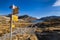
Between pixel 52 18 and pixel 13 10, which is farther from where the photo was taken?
pixel 52 18

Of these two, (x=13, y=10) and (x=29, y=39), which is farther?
(x=29, y=39)

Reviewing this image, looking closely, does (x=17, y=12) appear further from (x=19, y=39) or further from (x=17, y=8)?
(x=19, y=39)

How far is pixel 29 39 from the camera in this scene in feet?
38.3

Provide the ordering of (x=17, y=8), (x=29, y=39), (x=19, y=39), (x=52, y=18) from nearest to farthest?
(x=17, y=8)
(x=19, y=39)
(x=29, y=39)
(x=52, y=18)

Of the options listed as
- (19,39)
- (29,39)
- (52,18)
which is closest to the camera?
(19,39)

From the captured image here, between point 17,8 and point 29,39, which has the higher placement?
point 17,8

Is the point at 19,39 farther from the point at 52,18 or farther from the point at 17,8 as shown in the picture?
the point at 52,18

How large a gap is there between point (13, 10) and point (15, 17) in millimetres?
143

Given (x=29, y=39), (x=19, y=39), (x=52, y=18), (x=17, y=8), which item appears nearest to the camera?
(x=17, y=8)

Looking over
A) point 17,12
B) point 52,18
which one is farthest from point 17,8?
point 52,18

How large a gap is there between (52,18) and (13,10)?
5470 cm

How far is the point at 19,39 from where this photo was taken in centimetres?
1073

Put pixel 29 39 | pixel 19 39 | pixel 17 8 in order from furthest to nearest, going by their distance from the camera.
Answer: pixel 29 39 < pixel 19 39 < pixel 17 8

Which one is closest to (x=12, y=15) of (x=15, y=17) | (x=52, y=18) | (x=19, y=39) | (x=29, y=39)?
(x=15, y=17)
